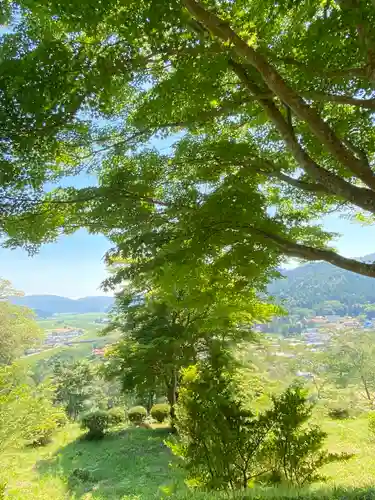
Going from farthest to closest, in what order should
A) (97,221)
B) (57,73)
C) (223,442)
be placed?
(223,442)
(97,221)
(57,73)

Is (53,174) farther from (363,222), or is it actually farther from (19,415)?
(19,415)

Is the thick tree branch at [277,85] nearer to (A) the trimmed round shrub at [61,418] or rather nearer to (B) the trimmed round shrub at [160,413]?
(A) the trimmed round shrub at [61,418]

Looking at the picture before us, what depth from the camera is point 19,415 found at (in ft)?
22.1

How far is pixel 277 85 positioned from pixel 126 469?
9.67 metres

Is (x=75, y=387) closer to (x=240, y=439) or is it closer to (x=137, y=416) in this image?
(x=137, y=416)

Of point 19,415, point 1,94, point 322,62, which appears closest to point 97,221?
point 1,94

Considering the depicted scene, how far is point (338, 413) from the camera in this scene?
15.3m

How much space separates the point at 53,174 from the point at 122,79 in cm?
143

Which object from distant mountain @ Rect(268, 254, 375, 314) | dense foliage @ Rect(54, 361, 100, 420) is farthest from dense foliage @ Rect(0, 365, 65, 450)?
distant mountain @ Rect(268, 254, 375, 314)

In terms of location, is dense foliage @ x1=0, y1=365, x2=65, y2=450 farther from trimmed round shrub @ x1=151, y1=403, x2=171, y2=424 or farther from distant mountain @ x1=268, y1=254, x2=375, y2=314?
distant mountain @ x1=268, y1=254, x2=375, y2=314

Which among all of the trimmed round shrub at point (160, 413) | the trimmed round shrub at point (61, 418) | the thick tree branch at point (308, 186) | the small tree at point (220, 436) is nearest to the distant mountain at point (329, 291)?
the trimmed round shrub at point (61, 418)

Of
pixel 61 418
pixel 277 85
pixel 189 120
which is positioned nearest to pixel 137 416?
pixel 61 418

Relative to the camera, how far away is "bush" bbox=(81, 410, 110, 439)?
1316 centimetres

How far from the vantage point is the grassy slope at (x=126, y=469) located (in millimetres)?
5657
